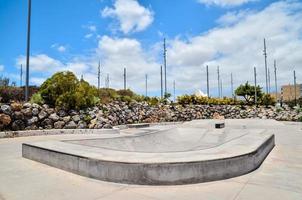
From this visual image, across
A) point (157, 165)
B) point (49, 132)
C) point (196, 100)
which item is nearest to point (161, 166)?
point (157, 165)

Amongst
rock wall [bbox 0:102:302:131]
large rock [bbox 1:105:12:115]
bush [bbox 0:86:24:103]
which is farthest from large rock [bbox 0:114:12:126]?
bush [bbox 0:86:24:103]

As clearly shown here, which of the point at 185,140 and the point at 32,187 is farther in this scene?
the point at 185,140

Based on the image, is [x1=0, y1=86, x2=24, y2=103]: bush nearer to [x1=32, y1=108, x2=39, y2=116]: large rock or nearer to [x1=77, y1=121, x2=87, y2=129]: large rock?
[x1=32, y1=108, x2=39, y2=116]: large rock

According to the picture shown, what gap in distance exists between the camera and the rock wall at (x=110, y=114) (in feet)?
40.1

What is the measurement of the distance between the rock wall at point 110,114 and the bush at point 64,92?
0.46 metres

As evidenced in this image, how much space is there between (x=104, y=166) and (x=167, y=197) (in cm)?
135

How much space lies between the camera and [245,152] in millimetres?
4930

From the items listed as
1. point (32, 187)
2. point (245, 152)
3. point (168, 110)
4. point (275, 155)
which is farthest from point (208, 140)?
point (168, 110)

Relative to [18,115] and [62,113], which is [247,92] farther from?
[18,115]

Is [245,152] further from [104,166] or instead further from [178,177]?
[104,166]

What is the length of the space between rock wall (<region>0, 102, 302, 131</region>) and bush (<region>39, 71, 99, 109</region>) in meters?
0.46

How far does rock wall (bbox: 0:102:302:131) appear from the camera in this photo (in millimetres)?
12211

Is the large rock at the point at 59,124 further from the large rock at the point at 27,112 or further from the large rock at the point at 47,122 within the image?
the large rock at the point at 27,112

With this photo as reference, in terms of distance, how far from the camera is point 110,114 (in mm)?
16484
